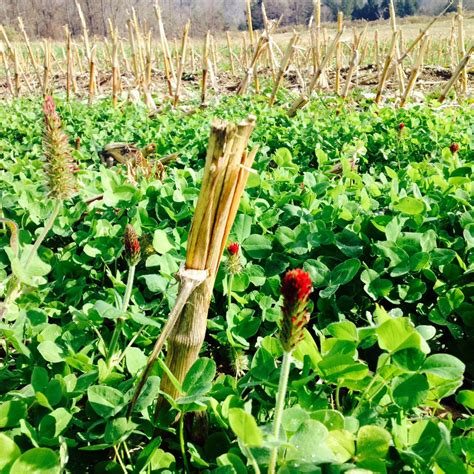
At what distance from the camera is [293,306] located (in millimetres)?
776

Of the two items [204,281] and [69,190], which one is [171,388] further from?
[69,190]

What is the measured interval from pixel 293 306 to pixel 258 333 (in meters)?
0.83

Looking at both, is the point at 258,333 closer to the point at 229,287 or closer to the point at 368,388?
the point at 229,287

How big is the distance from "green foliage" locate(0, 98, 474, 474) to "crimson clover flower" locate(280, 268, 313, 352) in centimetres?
Result: 15

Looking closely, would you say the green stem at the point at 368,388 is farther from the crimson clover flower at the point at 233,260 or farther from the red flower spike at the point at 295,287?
the crimson clover flower at the point at 233,260

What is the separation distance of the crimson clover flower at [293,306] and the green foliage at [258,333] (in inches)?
5.8

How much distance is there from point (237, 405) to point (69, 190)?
0.78 m

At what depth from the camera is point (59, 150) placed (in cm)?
136

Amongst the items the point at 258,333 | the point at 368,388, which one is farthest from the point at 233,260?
the point at 368,388

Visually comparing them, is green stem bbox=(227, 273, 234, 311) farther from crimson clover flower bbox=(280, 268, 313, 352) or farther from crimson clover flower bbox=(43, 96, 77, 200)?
crimson clover flower bbox=(280, 268, 313, 352)

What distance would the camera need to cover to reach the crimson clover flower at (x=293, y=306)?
0.77 m

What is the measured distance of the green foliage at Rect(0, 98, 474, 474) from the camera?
0.98 metres

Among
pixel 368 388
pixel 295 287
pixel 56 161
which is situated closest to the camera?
pixel 295 287

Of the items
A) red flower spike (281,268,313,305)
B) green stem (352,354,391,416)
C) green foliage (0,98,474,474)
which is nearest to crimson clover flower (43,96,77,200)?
green foliage (0,98,474,474)
